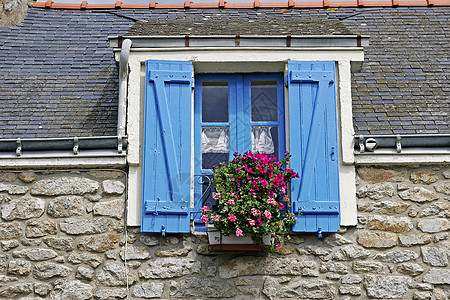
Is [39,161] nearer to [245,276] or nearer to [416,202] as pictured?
[245,276]

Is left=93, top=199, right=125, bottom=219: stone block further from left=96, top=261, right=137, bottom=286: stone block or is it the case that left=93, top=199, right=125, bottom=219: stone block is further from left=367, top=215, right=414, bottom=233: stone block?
left=367, top=215, right=414, bottom=233: stone block

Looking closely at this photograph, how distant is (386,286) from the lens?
5.73m

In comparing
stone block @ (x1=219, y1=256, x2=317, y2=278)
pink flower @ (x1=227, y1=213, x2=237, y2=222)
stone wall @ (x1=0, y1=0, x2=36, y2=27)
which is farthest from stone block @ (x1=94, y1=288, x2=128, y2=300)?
stone wall @ (x1=0, y1=0, x2=36, y2=27)

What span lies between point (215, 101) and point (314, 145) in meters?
1.08

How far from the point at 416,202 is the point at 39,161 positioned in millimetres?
3290

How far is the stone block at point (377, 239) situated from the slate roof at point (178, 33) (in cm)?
97

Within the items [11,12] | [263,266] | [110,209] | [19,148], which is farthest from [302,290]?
[11,12]

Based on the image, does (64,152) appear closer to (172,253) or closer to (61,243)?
(61,243)

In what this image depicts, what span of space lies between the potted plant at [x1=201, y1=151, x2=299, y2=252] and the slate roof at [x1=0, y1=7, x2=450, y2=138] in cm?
106

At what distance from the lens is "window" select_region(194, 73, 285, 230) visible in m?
6.30

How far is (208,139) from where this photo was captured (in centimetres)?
637

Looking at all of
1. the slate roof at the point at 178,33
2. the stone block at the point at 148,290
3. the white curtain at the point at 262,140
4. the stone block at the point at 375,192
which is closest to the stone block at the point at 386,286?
the stone block at the point at 375,192

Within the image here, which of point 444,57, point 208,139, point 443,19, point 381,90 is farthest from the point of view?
point 443,19

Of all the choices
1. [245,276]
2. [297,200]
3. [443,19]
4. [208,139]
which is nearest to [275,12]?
[443,19]
